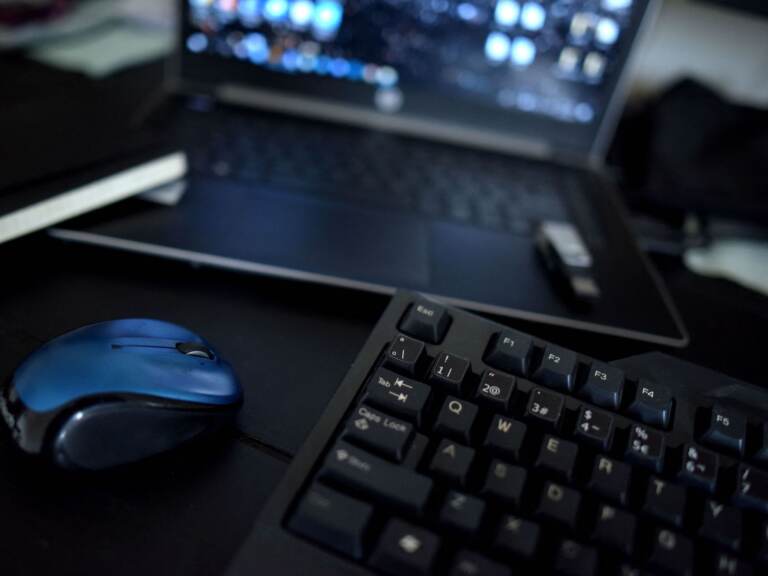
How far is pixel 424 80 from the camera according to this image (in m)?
0.65

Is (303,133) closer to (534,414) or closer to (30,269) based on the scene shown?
(30,269)

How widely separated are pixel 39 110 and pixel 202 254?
0.93ft

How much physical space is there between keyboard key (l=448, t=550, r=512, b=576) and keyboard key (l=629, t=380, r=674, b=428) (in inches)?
4.8

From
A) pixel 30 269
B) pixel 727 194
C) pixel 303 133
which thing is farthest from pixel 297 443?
pixel 727 194

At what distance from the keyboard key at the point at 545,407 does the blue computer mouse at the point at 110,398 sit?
156mm

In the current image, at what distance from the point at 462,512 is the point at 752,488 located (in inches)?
5.7

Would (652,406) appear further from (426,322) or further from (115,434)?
(115,434)

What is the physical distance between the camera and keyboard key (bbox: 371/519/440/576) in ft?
0.85

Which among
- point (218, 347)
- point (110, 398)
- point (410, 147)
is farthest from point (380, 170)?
point (110, 398)

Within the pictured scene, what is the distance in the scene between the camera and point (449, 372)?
13.1 inches

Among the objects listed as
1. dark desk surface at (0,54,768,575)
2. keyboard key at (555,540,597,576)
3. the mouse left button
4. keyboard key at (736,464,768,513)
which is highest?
keyboard key at (736,464,768,513)

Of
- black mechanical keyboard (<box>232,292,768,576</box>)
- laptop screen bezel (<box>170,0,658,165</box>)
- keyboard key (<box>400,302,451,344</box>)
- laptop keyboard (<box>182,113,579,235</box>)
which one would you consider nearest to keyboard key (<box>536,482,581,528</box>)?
black mechanical keyboard (<box>232,292,768,576</box>)

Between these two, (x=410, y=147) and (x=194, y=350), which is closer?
(x=194, y=350)

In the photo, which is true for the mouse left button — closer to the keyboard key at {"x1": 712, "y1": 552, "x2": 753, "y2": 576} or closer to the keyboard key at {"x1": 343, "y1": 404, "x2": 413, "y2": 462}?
the keyboard key at {"x1": 343, "y1": 404, "x2": 413, "y2": 462}
